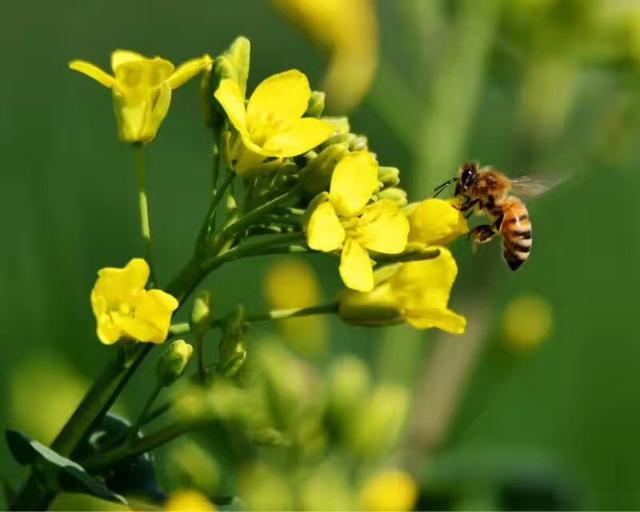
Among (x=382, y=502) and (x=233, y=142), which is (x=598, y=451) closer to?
(x=382, y=502)

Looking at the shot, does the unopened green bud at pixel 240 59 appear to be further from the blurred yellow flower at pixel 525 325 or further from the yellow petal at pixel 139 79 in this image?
the blurred yellow flower at pixel 525 325

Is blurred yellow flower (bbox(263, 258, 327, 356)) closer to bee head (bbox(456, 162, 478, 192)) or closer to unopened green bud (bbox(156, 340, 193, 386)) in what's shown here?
bee head (bbox(456, 162, 478, 192))

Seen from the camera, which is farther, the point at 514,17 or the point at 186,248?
the point at 186,248

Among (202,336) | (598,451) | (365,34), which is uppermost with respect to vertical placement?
(365,34)

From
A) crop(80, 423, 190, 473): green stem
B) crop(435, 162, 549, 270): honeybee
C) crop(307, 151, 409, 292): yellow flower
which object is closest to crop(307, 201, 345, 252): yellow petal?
crop(307, 151, 409, 292): yellow flower

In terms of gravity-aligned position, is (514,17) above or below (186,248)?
above

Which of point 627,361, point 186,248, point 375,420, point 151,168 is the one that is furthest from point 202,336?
point 627,361
